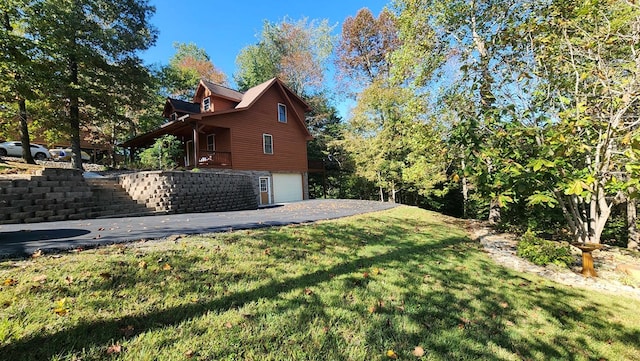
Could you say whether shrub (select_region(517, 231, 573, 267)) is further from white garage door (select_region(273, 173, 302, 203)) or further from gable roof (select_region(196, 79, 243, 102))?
gable roof (select_region(196, 79, 243, 102))

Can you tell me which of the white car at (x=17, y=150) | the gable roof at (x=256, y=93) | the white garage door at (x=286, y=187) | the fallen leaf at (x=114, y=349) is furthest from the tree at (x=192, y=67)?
the fallen leaf at (x=114, y=349)

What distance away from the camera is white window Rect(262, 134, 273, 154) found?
17.2m

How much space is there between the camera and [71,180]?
25.9ft

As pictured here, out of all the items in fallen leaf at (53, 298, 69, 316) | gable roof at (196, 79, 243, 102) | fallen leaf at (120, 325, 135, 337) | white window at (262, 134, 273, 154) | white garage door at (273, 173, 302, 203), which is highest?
gable roof at (196, 79, 243, 102)

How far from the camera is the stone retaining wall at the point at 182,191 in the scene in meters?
9.11

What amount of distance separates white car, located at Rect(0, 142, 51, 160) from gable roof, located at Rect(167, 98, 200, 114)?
372 inches

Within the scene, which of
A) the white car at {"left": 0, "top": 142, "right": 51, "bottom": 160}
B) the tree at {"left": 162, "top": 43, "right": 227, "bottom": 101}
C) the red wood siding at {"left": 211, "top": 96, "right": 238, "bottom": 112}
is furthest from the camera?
the tree at {"left": 162, "top": 43, "right": 227, "bottom": 101}

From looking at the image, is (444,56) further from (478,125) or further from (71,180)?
(71,180)

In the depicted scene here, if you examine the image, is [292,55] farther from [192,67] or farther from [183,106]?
[183,106]

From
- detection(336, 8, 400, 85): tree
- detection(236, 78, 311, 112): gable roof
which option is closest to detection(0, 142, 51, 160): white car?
detection(236, 78, 311, 112): gable roof

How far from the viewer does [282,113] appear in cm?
1870

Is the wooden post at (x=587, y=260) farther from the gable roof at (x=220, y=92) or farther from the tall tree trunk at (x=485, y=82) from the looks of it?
the gable roof at (x=220, y=92)

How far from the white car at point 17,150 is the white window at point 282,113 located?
16.0 metres

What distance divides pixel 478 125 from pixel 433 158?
3.50 metres
